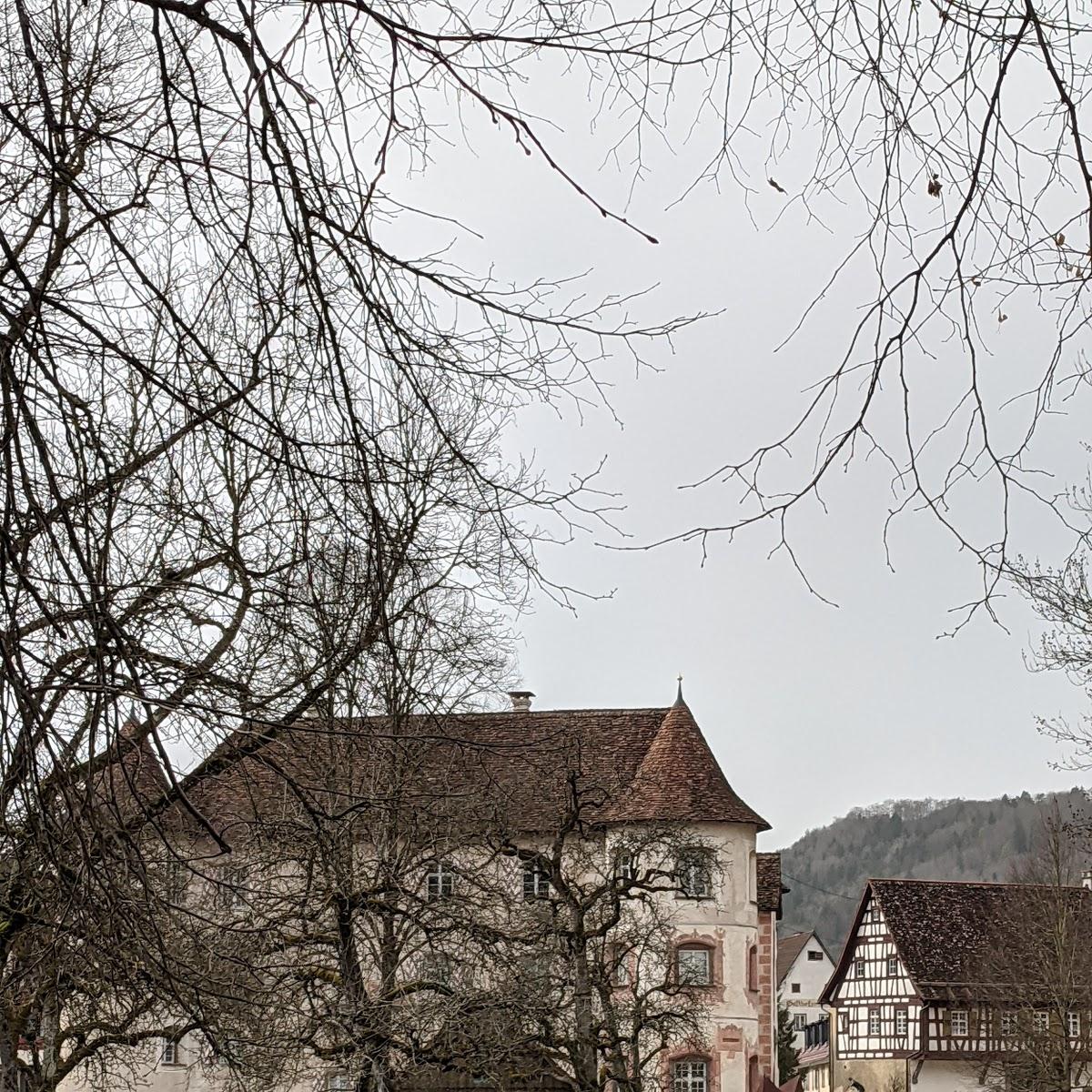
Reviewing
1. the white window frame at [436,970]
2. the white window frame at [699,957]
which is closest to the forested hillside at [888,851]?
the white window frame at [699,957]

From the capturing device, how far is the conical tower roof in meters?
31.8

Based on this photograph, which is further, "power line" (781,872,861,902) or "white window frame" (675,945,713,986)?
"power line" (781,872,861,902)

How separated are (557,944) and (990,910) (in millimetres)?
29639

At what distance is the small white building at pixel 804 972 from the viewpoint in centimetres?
7912

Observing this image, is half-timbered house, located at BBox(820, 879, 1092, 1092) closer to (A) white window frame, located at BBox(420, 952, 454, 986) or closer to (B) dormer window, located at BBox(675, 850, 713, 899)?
(B) dormer window, located at BBox(675, 850, 713, 899)

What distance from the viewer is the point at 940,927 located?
153 ft

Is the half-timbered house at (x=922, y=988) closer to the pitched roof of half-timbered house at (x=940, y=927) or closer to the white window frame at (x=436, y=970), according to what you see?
the pitched roof of half-timbered house at (x=940, y=927)

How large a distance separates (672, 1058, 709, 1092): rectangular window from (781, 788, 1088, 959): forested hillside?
155ft

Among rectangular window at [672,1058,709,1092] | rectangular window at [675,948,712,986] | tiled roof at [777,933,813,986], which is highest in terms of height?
tiled roof at [777,933,813,986]

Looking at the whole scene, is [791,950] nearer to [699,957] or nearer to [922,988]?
[922,988]

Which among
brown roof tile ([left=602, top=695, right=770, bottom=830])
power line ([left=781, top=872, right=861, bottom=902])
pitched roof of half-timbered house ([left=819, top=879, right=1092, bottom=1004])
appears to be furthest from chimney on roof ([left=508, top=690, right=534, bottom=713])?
power line ([left=781, top=872, right=861, bottom=902])

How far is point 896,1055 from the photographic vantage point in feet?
150

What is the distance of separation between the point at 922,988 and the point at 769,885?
10176 mm

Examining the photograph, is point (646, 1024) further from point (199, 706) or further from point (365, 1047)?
point (199, 706)
